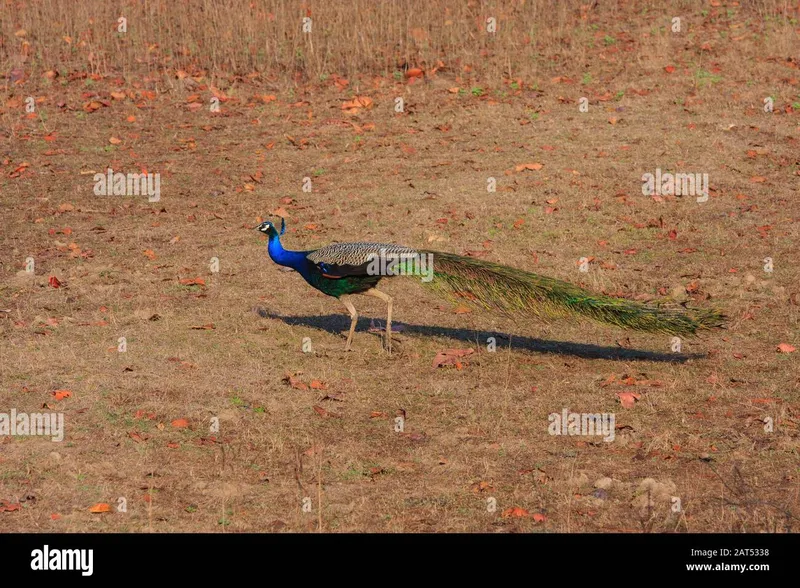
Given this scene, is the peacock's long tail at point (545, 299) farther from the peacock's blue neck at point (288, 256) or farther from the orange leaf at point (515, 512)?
the orange leaf at point (515, 512)

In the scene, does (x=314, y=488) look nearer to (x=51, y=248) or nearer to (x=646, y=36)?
(x=51, y=248)

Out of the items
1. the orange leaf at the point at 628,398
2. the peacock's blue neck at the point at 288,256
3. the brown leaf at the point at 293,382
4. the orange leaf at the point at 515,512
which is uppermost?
the peacock's blue neck at the point at 288,256

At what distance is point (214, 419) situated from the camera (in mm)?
8227

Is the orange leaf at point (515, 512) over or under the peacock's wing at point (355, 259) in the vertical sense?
under

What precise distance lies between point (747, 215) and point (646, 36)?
680 cm

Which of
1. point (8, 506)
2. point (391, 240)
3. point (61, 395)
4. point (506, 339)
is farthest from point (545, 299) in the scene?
point (8, 506)

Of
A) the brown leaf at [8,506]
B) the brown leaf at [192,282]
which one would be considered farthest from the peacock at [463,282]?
the brown leaf at [8,506]

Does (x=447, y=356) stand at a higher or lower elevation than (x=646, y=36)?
lower

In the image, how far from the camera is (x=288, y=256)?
1002cm

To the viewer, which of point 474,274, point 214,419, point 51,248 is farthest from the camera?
point 51,248

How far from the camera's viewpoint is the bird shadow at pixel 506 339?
9.78 m

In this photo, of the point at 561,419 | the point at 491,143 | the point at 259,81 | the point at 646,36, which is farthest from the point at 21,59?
the point at 561,419

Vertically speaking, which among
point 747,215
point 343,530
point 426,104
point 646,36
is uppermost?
point 646,36

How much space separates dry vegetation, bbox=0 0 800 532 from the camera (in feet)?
24.0
